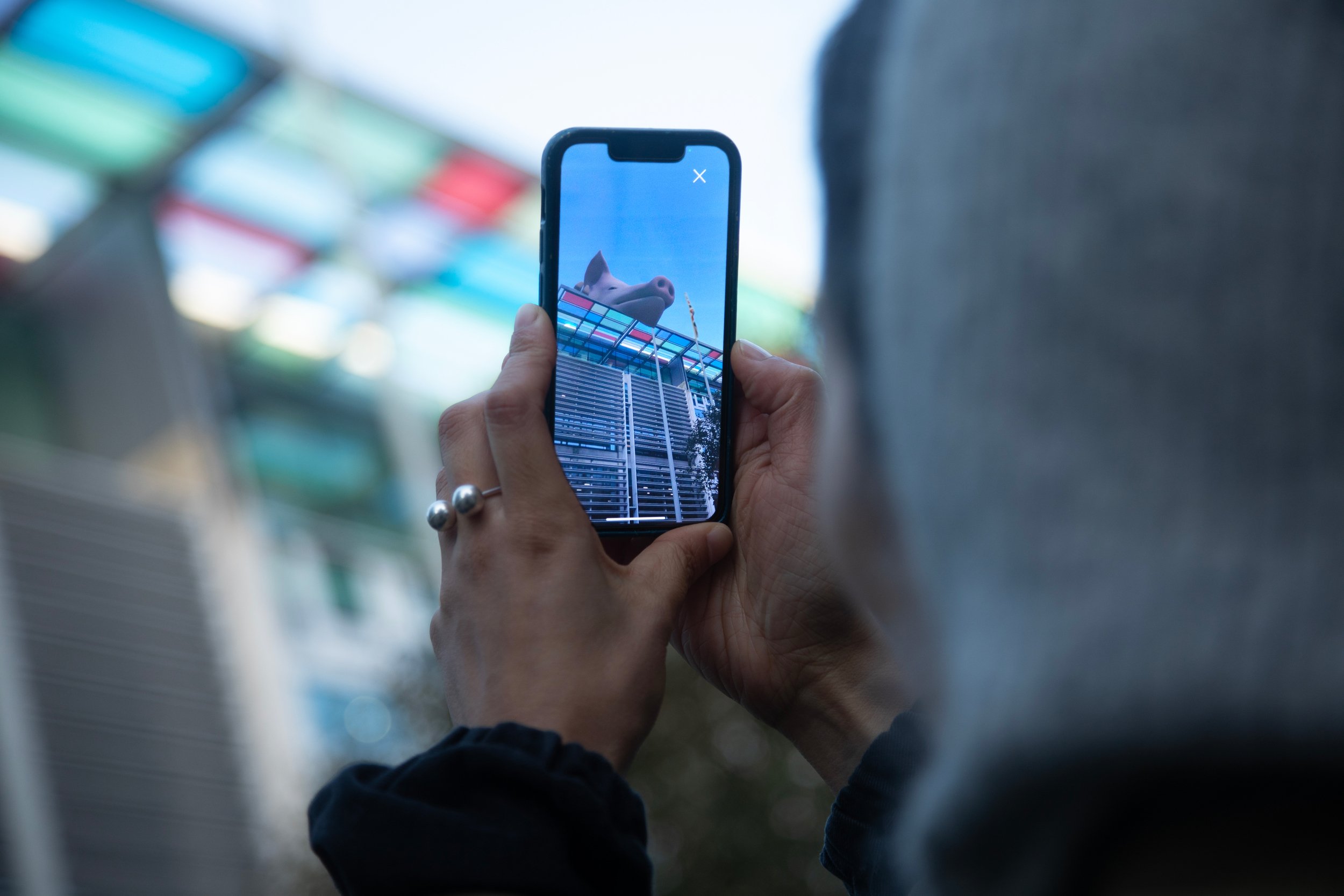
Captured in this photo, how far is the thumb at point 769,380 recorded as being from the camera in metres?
1.21

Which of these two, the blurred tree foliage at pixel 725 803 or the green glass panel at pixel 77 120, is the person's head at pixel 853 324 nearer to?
the blurred tree foliage at pixel 725 803

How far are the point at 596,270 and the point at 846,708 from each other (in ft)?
1.90

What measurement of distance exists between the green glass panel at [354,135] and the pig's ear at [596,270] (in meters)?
7.41

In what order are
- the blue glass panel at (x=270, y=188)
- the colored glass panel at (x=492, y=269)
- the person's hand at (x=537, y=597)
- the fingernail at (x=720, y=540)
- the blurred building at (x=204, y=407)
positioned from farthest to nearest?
1. the colored glass panel at (x=492, y=269)
2. the blue glass panel at (x=270, y=188)
3. the blurred building at (x=204, y=407)
4. the fingernail at (x=720, y=540)
5. the person's hand at (x=537, y=597)

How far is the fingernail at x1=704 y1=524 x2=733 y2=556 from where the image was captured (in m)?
1.11

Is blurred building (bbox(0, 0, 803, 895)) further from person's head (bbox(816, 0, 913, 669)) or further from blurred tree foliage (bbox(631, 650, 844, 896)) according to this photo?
person's head (bbox(816, 0, 913, 669))

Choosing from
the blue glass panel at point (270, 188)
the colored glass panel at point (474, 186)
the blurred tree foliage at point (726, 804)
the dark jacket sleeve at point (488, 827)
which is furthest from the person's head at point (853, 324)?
the blue glass panel at point (270, 188)

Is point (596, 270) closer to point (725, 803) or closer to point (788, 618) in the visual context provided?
point (788, 618)

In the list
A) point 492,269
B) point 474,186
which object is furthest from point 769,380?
point 492,269

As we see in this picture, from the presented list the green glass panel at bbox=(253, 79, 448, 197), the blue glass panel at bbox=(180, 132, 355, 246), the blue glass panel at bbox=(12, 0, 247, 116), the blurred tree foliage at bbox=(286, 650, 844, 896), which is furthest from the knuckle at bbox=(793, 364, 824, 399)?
the blue glass panel at bbox=(180, 132, 355, 246)

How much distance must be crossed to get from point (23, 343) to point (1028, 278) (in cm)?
955

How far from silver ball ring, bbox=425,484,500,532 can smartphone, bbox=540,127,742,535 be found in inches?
8.2

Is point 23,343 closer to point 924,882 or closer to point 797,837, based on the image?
point 797,837

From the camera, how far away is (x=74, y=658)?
243 inches
